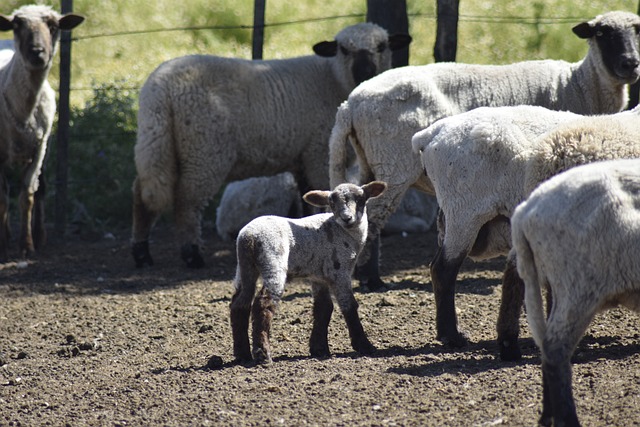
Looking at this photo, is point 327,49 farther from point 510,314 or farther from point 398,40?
point 510,314

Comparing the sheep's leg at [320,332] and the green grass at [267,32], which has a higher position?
the green grass at [267,32]

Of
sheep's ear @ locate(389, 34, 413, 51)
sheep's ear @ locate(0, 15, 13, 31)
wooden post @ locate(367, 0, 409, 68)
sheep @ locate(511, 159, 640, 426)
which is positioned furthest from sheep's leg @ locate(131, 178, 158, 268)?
sheep @ locate(511, 159, 640, 426)

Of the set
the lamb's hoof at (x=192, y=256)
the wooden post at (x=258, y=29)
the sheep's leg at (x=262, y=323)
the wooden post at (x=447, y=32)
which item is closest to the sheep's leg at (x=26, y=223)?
the lamb's hoof at (x=192, y=256)

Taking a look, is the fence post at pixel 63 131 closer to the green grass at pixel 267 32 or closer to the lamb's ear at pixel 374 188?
the green grass at pixel 267 32

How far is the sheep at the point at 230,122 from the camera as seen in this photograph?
33.6 feet

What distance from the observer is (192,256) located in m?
10.3

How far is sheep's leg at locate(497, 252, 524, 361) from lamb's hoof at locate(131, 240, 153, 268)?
5.04 meters

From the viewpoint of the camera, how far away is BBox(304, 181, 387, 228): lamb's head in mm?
6554

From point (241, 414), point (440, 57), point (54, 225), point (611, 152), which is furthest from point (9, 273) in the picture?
point (611, 152)

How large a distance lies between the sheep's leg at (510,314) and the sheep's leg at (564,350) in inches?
61.9

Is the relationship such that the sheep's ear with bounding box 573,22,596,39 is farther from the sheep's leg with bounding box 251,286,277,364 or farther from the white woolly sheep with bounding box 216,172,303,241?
the sheep's leg with bounding box 251,286,277,364

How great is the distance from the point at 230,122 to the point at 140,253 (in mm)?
1614

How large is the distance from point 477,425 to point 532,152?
2142 millimetres

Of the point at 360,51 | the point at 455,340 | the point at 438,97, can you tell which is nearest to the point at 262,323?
the point at 455,340
